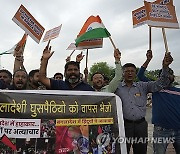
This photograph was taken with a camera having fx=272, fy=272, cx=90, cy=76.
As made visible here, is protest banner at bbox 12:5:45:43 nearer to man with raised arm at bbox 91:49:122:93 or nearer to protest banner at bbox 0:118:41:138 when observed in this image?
man with raised arm at bbox 91:49:122:93

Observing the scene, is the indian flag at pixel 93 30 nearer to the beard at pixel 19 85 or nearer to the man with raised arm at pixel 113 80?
the man with raised arm at pixel 113 80

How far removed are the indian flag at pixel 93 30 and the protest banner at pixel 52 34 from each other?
43cm

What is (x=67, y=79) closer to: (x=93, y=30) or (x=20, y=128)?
(x=20, y=128)

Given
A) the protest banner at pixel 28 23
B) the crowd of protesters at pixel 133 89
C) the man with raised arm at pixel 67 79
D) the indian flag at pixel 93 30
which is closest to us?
the man with raised arm at pixel 67 79

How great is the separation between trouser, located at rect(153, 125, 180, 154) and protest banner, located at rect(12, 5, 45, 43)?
2.98 metres

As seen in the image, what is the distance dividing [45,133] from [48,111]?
24 centimetres

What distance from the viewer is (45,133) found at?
2887 mm

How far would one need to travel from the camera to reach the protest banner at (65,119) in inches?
112

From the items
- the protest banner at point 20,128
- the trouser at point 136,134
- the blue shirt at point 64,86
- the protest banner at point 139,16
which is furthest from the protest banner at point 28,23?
the protest banner at point 20,128

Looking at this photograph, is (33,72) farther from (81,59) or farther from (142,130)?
(142,130)

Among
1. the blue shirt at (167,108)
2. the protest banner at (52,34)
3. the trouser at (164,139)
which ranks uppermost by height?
the protest banner at (52,34)

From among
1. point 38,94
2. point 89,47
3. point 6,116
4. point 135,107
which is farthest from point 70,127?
point 89,47

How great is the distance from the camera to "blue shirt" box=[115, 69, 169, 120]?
156 inches

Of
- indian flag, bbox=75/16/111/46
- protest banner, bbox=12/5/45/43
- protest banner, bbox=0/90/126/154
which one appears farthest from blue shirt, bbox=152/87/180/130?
protest banner, bbox=12/5/45/43
